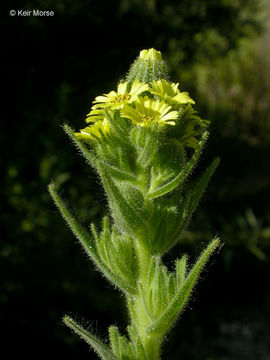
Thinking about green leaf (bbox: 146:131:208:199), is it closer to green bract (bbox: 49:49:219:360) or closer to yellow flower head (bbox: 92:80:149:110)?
green bract (bbox: 49:49:219:360)

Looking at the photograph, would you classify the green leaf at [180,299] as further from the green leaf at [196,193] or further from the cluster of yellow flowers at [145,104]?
the cluster of yellow flowers at [145,104]

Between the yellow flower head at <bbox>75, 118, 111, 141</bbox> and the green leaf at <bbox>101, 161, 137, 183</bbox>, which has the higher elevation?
the yellow flower head at <bbox>75, 118, 111, 141</bbox>

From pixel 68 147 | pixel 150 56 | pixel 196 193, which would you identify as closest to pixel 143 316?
pixel 196 193

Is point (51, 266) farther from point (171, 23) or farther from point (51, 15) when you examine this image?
point (171, 23)

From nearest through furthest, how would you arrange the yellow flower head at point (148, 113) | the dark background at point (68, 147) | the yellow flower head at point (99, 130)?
the yellow flower head at point (148, 113), the yellow flower head at point (99, 130), the dark background at point (68, 147)

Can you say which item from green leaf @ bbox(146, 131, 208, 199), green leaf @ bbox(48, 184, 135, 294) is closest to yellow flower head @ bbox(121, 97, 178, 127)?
green leaf @ bbox(146, 131, 208, 199)

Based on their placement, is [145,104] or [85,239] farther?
[85,239]

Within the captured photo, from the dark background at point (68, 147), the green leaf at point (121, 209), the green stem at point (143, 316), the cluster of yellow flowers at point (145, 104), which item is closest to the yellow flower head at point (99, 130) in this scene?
the cluster of yellow flowers at point (145, 104)

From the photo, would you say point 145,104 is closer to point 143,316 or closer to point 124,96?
point 124,96
